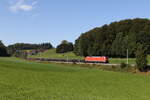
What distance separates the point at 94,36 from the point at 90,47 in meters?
8.40

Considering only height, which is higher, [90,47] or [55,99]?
[90,47]

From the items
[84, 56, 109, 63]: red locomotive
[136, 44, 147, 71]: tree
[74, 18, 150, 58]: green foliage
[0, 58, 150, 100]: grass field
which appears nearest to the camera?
[0, 58, 150, 100]: grass field

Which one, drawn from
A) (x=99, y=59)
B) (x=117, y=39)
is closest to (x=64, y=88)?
(x=99, y=59)

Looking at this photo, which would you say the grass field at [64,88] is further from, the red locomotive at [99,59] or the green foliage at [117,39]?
the green foliage at [117,39]

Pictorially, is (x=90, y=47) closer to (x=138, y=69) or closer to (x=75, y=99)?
(x=138, y=69)

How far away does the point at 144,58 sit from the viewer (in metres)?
62.1

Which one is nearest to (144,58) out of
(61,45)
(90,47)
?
(90,47)

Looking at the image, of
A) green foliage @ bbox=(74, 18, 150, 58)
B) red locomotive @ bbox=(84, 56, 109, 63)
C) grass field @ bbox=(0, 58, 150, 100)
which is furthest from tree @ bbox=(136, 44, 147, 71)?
green foliage @ bbox=(74, 18, 150, 58)

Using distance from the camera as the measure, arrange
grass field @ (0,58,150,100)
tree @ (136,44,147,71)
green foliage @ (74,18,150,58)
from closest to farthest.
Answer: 1. grass field @ (0,58,150,100)
2. tree @ (136,44,147,71)
3. green foliage @ (74,18,150,58)

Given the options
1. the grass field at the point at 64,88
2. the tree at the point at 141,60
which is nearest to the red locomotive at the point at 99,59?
the tree at the point at 141,60

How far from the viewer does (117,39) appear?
370ft

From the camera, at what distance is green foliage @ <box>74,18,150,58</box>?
103 meters

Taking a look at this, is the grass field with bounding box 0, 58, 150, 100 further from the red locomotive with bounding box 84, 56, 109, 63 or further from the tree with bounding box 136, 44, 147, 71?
the red locomotive with bounding box 84, 56, 109, 63

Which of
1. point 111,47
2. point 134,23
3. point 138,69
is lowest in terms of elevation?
point 138,69
